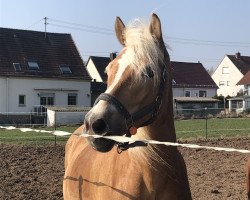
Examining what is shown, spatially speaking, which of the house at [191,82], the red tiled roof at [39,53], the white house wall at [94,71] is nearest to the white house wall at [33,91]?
the red tiled roof at [39,53]

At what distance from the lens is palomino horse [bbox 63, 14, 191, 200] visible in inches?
101

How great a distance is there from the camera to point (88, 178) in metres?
3.59

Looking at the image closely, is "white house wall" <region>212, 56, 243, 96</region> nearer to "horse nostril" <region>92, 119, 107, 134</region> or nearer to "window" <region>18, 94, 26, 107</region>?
"window" <region>18, 94, 26, 107</region>

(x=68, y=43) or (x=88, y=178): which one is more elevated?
(x=68, y=43)

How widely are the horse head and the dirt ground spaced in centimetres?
476

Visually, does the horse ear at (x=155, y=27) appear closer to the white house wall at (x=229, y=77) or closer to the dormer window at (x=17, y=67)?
the dormer window at (x=17, y=67)

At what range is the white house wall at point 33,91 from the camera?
3416 cm

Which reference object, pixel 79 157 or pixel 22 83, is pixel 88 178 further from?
pixel 22 83

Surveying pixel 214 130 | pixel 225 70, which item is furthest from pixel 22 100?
pixel 225 70

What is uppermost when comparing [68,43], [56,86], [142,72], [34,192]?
[68,43]

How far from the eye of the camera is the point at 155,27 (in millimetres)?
2861

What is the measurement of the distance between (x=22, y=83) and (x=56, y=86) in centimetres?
315

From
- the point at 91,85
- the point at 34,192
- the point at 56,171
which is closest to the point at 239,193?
the point at 34,192

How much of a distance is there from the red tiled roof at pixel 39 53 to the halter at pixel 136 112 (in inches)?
1288
